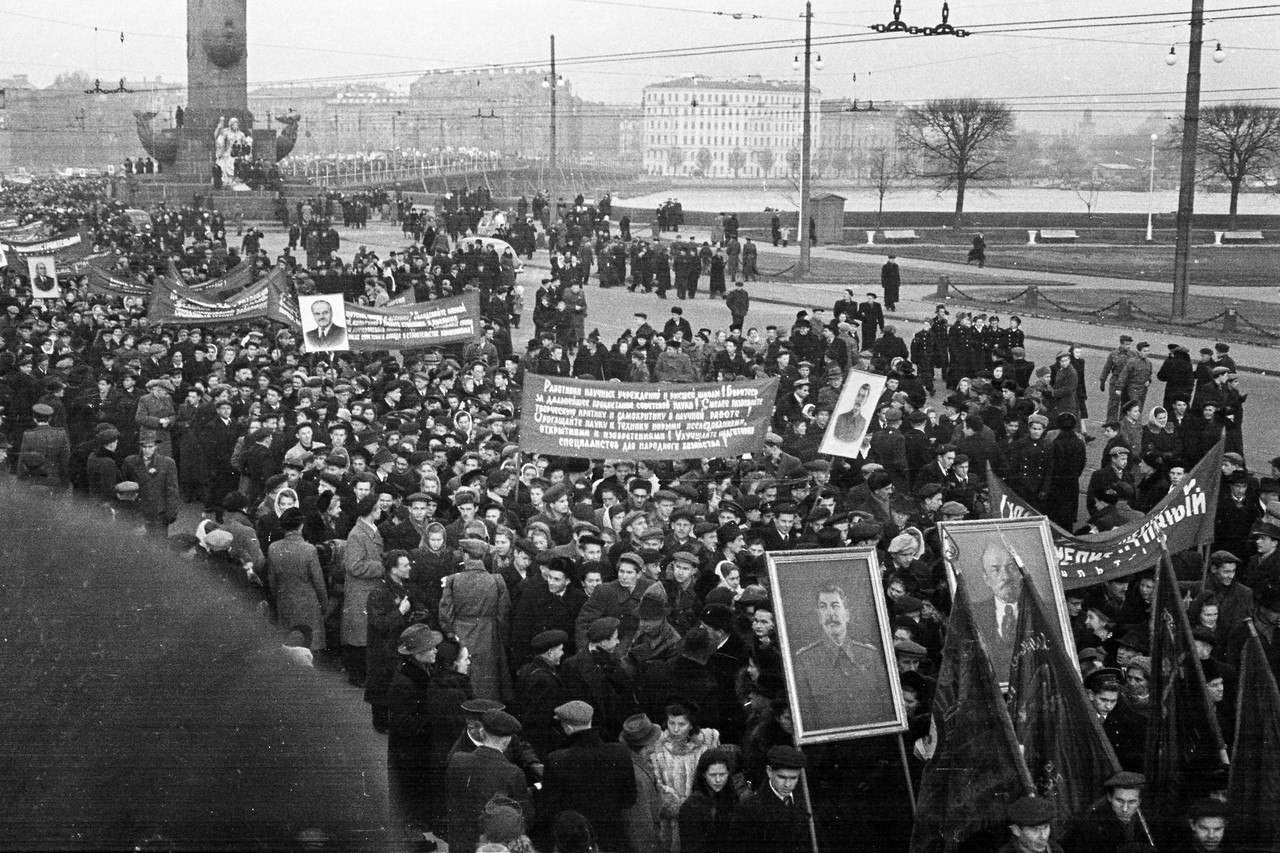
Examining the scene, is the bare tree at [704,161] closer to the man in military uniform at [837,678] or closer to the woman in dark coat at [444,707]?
the woman in dark coat at [444,707]

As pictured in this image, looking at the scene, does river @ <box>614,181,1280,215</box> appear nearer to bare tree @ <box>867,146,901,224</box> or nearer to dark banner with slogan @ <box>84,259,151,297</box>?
bare tree @ <box>867,146,901,224</box>

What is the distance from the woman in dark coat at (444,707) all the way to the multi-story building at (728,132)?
143 m

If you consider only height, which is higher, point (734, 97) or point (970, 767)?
point (734, 97)

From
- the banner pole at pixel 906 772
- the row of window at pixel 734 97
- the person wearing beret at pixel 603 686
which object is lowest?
the banner pole at pixel 906 772

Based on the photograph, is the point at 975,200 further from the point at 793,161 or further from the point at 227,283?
the point at 227,283

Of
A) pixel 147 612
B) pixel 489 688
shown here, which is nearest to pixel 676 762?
pixel 489 688

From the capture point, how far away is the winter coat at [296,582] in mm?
8875

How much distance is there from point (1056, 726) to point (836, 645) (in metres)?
0.94

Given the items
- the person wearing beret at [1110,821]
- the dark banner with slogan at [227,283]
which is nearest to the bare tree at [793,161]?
the dark banner with slogan at [227,283]

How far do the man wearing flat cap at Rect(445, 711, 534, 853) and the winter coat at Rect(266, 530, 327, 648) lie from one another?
10.3 ft

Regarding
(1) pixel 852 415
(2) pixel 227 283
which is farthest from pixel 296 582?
(2) pixel 227 283

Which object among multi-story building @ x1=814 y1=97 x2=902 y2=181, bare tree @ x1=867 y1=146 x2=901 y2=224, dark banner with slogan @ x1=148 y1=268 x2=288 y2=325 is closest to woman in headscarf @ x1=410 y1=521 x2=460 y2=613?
dark banner with slogan @ x1=148 y1=268 x2=288 y2=325

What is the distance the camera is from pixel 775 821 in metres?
5.61

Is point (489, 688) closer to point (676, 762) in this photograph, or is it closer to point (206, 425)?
point (676, 762)
